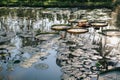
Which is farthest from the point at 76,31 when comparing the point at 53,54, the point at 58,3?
the point at 58,3

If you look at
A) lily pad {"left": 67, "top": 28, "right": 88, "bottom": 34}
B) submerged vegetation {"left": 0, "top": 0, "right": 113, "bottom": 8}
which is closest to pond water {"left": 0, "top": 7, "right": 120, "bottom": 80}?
lily pad {"left": 67, "top": 28, "right": 88, "bottom": 34}

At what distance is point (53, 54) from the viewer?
898cm

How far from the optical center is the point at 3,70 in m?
7.78

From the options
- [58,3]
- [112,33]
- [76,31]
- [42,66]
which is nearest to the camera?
[42,66]

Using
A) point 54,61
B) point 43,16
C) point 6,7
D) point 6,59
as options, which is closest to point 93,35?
point 54,61

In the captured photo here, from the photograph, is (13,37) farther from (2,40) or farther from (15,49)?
(15,49)

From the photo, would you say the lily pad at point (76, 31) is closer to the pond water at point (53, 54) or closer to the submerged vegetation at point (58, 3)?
the pond water at point (53, 54)

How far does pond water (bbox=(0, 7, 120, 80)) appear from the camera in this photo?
7.34 meters

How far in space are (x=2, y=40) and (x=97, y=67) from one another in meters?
4.69

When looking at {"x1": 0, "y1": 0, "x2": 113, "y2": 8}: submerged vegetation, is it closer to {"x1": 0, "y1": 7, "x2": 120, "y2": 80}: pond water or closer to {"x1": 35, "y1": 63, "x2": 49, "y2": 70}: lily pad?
{"x1": 0, "y1": 7, "x2": 120, "y2": 80}: pond water

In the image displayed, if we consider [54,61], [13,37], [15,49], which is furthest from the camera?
[13,37]

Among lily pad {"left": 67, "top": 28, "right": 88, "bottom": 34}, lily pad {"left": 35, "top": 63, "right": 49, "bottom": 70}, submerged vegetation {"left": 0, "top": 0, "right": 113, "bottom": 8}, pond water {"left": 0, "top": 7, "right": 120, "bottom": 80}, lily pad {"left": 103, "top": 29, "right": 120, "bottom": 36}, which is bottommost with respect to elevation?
lily pad {"left": 35, "top": 63, "right": 49, "bottom": 70}

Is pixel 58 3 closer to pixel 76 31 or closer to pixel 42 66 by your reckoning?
pixel 76 31

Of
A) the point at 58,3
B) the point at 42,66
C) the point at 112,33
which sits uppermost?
the point at 58,3
